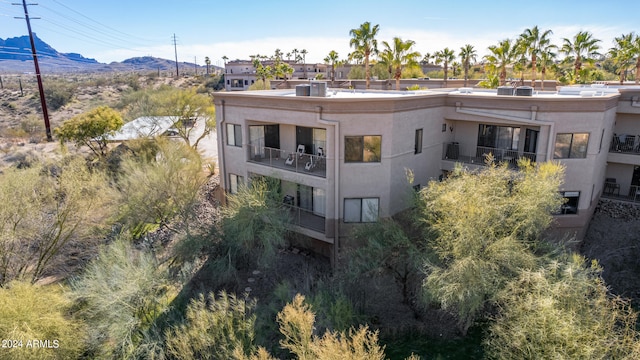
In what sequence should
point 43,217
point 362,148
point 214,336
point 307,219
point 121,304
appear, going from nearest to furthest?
1. point 214,336
2. point 121,304
3. point 362,148
4. point 43,217
5. point 307,219

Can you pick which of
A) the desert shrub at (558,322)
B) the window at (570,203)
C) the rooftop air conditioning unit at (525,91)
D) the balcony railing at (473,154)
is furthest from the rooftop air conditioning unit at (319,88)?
the window at (570,203)

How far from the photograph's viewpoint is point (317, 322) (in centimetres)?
1300

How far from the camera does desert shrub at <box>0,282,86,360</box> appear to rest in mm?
11164

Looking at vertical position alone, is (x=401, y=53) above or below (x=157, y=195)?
above

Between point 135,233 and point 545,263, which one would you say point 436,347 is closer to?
point 545,263

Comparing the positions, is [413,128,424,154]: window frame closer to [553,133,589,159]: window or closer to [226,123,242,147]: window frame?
[553,133,589,159]: window

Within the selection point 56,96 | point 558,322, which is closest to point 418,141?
point 558,322

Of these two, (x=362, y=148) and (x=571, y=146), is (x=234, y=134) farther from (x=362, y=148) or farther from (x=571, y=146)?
(x=571, y=146)

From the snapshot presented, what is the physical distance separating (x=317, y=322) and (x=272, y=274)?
661cm

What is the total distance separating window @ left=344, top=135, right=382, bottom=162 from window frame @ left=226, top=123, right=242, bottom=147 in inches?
269

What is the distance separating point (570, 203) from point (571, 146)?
305 cm

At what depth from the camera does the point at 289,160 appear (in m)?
20.5

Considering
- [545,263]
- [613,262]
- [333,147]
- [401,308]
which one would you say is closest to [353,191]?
[333,147]

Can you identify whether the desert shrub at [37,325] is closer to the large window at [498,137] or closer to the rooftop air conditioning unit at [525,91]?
the large window at [498,137]
